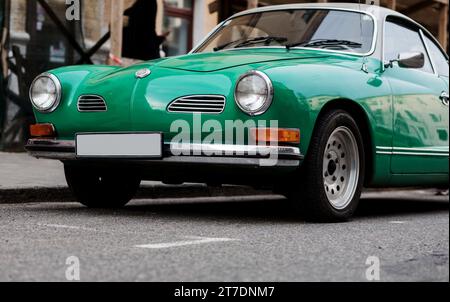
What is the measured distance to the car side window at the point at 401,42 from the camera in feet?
21.2

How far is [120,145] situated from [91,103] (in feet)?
1.29

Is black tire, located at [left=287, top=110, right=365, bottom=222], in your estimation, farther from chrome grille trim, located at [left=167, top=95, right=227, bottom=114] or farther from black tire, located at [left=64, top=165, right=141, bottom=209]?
black tire, located at [left=64, top=165, right=141, bottom=209]

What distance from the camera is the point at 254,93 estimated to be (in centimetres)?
508

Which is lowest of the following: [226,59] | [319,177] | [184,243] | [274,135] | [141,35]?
[184,243]

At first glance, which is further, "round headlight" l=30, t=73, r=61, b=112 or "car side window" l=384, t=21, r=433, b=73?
"car side window" l=384, t=21, r=433, b=73

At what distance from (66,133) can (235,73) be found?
4.06 ft

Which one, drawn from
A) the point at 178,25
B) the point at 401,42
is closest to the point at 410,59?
the point at 401,42

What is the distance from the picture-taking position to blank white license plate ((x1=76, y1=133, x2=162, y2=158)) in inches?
206

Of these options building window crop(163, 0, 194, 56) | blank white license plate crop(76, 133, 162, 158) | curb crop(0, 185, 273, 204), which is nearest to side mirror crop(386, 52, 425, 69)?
blank white license plate crop(76, 133, 162, 158)

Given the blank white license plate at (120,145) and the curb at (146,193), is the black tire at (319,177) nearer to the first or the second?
the blank white license plate at (120,145)

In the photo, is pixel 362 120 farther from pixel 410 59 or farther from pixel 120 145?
pixel 120 145

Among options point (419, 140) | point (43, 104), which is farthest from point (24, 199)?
point (419, 140)

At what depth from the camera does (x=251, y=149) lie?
16.5 feet

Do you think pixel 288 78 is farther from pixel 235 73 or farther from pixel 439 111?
pixel 439 111
